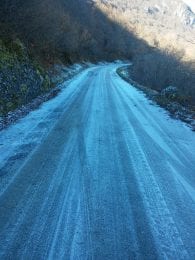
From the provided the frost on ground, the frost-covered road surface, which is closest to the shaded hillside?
the frost on ground

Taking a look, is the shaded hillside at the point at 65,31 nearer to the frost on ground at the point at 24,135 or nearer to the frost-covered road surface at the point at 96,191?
the frost on ground at the point at 24,135

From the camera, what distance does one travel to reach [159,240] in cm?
499

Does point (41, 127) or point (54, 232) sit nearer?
point (54, 232)

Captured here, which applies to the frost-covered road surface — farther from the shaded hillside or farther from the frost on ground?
the shaded hillside

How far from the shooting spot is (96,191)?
6594 mm

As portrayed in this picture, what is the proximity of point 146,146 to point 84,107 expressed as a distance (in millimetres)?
6391

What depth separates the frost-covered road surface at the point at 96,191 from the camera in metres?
4.85

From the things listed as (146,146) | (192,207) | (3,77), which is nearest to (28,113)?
(3,77)

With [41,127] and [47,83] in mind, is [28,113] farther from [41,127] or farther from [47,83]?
[47,83]

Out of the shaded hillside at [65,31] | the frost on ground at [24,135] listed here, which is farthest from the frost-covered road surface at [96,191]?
the shaded hillside at [65,31]

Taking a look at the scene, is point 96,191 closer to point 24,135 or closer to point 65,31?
point 24,135

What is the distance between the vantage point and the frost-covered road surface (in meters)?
4.85

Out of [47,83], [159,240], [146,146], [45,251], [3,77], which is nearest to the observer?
[45,251]

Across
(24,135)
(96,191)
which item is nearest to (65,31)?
(24,135)
